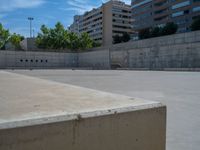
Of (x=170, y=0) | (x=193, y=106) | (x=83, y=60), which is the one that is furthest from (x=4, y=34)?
(x=193, y=106)

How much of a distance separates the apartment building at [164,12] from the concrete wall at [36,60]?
3293 cm

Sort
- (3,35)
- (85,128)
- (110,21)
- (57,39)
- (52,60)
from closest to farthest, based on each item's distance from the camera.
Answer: (85,128), (52,60), (3,35), (57,39), (110,21)

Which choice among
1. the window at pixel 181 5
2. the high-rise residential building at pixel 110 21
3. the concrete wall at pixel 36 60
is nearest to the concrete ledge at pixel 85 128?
the concrete wall at pixel 36 60

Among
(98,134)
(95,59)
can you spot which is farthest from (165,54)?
(98,134)

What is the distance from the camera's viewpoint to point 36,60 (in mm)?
42844

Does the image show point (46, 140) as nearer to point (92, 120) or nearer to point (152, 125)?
point (92, 120)

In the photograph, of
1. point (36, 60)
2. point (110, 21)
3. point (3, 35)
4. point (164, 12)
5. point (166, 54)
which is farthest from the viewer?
point (110, 21)

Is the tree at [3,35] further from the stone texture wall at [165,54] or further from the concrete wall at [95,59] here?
the stone texture wall at [165,54]

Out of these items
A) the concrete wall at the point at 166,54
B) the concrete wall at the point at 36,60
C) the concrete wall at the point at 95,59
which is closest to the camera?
the concrete wall at the point at 166,54

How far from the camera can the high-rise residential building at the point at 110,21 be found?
87.6m

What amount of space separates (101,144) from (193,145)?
1489 millimetres

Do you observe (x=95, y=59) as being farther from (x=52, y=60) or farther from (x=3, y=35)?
(x=3, y=35)

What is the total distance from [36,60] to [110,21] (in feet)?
172

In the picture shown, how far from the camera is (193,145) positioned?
8.35 feet
